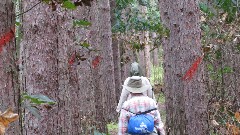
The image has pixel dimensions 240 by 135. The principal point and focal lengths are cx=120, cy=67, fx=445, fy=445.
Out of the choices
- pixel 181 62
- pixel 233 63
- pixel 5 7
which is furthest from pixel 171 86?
pixel 5 7

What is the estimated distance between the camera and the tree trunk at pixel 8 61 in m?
1.93

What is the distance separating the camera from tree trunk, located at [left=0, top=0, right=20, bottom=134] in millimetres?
1932

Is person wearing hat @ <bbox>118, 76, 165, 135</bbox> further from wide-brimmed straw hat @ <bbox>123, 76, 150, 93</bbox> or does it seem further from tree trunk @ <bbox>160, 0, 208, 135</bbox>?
tree trunk @ <bbox>160, 0, 208, 135</bbox>

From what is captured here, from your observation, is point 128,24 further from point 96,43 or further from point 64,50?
point 64,50

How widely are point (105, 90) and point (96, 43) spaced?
3063 millimetres

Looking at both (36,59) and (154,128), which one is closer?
(36,59)

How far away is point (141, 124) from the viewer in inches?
218

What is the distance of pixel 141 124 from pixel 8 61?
3.70m

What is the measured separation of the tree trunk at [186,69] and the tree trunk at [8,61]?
494 centimetres

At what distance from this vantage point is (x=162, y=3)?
8.95 m

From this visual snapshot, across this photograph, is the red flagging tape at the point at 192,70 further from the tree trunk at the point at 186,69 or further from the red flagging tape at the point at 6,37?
the red flagging tape at the point at 6,37

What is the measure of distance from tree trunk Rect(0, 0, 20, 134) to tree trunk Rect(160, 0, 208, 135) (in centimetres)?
494

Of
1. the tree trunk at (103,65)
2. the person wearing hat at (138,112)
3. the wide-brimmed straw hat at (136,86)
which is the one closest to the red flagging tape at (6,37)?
the person wearing hat at (138,112)

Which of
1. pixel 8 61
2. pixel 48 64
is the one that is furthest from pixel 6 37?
pixel 48 64
